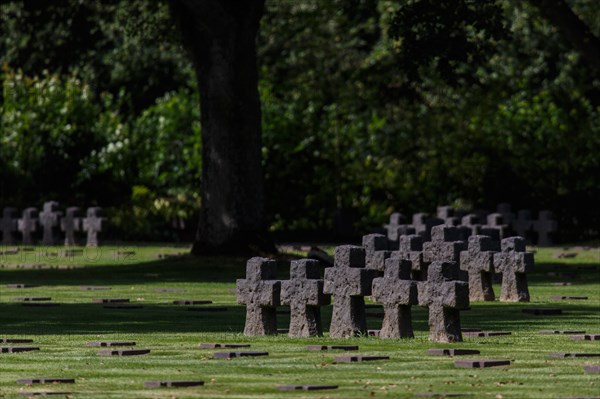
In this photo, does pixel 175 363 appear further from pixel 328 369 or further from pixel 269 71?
pixel 269 71

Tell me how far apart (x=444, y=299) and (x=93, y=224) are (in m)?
23.5

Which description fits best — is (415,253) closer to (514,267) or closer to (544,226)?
(514,267)

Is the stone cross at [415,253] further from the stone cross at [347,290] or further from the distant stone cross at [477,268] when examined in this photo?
the stone cross at [347,290]

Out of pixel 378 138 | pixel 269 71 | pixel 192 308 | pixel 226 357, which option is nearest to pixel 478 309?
pixel 192 308

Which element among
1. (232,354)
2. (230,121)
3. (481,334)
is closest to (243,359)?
(232,354)

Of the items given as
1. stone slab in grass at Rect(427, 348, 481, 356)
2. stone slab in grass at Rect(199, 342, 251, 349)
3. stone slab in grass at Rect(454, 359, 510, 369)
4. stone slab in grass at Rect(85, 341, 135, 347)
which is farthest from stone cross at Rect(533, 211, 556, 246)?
stone slab in grass at Rect(454, 359, 510, 369)

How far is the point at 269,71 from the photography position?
50.7m

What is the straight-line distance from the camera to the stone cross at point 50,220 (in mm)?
40719

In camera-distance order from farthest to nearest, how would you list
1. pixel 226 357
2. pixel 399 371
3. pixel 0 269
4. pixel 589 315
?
pixel 0 269
pixel 589 315
pixel 226 357
pixel 399 371

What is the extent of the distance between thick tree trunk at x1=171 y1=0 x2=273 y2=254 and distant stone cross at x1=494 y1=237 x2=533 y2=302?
951cm

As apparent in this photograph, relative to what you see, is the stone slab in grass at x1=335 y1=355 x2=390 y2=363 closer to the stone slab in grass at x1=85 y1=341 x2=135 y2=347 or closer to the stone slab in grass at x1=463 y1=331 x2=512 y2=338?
the stone slab in grass at x1=85 y1=341 x2=135 y2=347

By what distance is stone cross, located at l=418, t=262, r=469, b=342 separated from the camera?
16.8 meters

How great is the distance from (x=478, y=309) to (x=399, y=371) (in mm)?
8289

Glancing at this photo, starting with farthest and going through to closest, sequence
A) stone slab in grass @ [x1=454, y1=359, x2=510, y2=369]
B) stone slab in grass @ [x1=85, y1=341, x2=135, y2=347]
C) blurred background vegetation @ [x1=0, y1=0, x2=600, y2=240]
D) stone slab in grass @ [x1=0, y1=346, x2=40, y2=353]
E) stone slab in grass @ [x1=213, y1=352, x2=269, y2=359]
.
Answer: blurred background vegetation @ [x1=0, y1=0, x2=600, y2=240], stone slab in grass @ [x1=85, y1=341, x2=135, y2=347], stone slab in grass @ [x1=0, y1=346, x2=40, y2=353], stone slab in grass @ [x1=213, y1=352, x2=269, y2=359], stone slab in grass @ [x1=454, y1=359, x2=510, y2=369]
